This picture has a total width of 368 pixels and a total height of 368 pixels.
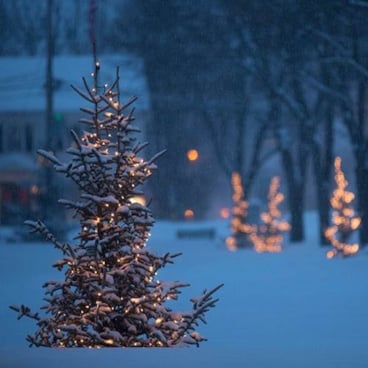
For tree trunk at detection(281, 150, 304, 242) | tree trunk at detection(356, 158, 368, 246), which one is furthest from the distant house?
tree trunk at detection(356, 158, 368, 246)

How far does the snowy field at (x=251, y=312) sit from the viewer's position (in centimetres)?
723

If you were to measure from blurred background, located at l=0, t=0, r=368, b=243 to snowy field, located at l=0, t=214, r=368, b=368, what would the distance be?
2.94 meters

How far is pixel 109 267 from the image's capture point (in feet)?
26.7

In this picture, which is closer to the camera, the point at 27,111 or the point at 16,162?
the point at 27,111

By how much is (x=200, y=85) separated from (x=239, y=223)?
19.3 ft

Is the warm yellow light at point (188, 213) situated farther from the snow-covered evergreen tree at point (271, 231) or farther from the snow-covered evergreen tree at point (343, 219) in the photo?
the snow-covered evergreen tree at point (343, 219)

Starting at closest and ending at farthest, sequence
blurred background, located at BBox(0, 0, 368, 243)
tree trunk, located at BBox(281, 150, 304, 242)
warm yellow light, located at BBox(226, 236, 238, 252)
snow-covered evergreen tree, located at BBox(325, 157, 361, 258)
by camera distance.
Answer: snow-covered evergreen tree, located at BBox(325, 157, 361, 258) < blurred background, located at BBox(0, 0, 368, 243) < warm yellow light, located at BBox(226, 236, 238, 252) < tree trunk, located at BBox(281, 150, 304, 242)

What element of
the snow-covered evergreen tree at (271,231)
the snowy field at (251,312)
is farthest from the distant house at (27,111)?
the snowy field at (251,312)

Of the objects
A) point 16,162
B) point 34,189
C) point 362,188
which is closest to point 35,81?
point 16,162

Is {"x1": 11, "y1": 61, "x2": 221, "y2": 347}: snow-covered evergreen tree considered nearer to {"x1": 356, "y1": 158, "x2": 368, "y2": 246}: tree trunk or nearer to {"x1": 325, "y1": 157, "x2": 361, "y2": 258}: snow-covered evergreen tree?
{"x1": 325, "y1": 157, "x2": 361, "y2": 258}: snow-covered evergreen tree

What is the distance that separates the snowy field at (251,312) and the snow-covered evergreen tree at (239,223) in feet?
8.13

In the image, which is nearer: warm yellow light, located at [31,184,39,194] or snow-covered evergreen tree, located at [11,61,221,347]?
snow-covered evergreen tree, located at [11,61,221,347]

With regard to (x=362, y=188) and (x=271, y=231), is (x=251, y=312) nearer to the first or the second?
(x=362, y=188)

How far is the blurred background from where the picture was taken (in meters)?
27.1
